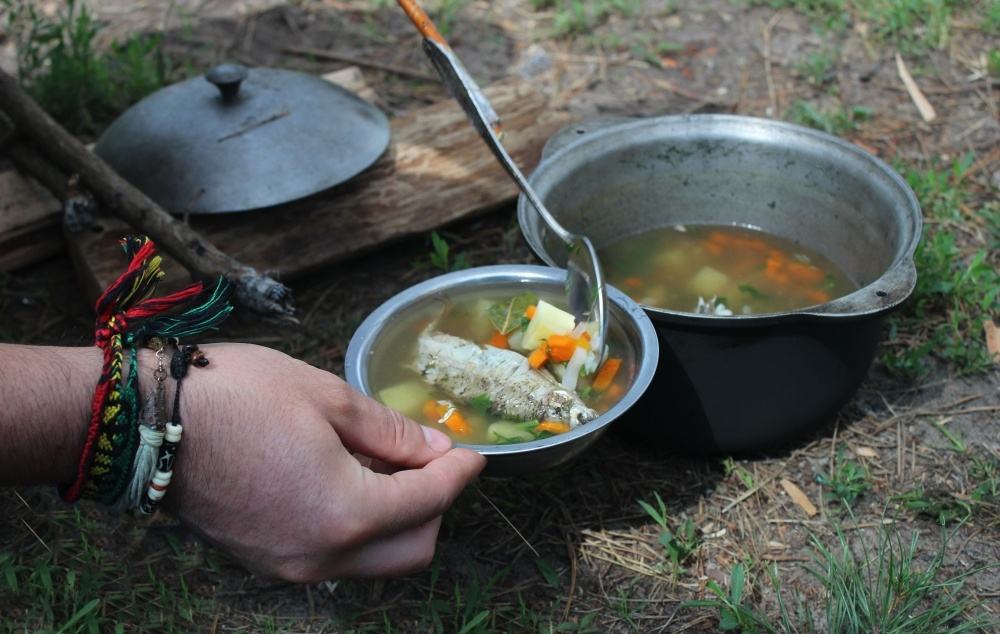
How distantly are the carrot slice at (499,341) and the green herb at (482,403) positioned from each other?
0.16 m

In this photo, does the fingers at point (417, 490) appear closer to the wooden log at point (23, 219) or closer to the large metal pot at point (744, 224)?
the large metal pot at point (744, 224)

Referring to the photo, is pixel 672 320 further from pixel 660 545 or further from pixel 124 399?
pixel 124 399

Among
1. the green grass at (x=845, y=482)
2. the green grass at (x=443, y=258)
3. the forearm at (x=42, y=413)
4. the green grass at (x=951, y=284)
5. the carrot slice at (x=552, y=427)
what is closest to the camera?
the forearm at (x=42, y=413)

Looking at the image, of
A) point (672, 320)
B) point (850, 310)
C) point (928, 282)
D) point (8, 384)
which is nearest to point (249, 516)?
point (8, 384)

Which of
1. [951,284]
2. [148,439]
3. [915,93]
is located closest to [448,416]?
[148,439]

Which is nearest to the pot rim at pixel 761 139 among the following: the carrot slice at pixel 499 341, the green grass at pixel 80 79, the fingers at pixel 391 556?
the carrot slice at pixel 499 341

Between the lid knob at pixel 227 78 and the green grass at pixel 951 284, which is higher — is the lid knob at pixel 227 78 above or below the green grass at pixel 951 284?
above

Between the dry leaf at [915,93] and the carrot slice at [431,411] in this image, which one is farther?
the dry leaf at [915,93]

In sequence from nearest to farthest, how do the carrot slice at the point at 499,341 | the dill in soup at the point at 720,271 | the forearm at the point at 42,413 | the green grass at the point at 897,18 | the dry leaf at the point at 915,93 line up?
the forearm at the point at 42,413, the carrot slice at the point at 499,341, the dill in soup at the point at 720,271, the dry leaf at the point at 915,93, the green grass at the point at 897,18

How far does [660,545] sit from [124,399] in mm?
1369

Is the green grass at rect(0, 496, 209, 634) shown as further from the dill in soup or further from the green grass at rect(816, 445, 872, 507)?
the green grass at rect(816, 445, 872, 507)

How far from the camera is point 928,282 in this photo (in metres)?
2.86

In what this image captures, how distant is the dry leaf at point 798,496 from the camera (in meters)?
2.31

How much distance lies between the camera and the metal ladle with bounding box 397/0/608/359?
2.01 meters
